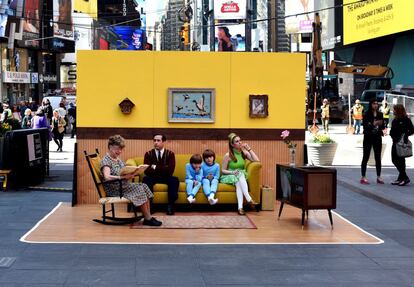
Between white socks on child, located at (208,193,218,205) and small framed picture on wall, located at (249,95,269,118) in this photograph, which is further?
small framed picture on wall, located at (249,95,269,118)

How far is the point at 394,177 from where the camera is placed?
1512 centimetres

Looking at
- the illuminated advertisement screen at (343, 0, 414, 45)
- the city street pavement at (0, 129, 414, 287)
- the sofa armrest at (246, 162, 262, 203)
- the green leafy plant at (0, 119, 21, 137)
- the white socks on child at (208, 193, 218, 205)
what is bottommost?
the city street pavement at (0, 129, 414, 287)

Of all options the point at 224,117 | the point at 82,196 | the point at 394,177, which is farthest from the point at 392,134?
the point at 82,196

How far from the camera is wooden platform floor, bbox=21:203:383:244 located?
335 inches

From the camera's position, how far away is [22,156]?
13.3 m

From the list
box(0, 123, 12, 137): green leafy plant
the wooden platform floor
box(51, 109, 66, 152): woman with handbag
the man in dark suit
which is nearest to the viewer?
the wooden platform floor

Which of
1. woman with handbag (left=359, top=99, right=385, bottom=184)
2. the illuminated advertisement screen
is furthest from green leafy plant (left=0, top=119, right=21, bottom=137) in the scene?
the illuminated advertisement screen

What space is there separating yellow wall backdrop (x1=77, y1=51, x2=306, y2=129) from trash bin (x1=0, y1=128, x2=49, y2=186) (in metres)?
2.37

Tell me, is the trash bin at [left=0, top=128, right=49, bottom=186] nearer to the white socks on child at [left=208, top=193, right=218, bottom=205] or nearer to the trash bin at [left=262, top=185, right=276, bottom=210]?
the white socks on child at [left=208, top=193, right=218, bottom=205]

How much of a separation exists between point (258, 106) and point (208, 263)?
4.83m

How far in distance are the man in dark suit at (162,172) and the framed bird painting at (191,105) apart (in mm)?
1302

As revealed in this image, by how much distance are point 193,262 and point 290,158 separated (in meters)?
4.83

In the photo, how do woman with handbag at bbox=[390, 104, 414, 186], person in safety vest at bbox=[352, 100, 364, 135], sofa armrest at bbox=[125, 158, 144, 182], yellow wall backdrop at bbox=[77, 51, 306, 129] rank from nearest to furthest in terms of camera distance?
1. sofa armrest at bbox=[125, 158, 144, 182]
2. yellow wall backdrop at bbox=[77, 51, 306, 129]
3. woman with handbag at bbox=[390, 104, 414, 186]
4. person in safety vest at bbox=[352, 100, 364, 135]

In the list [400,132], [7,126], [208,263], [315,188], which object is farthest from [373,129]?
[7,126]
